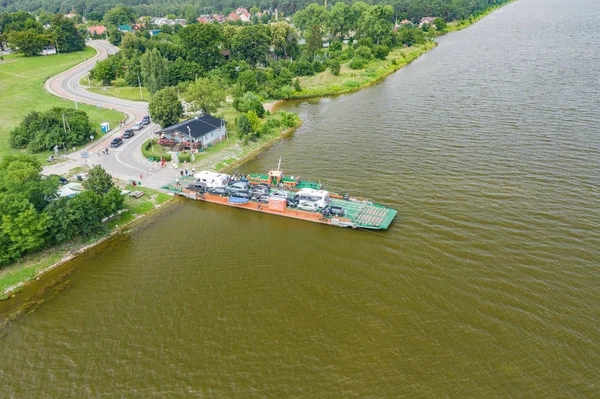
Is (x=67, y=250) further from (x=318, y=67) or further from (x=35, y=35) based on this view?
(x=35, y=35)

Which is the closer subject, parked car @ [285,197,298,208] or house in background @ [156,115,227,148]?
parked car @ [285,197,298,208]

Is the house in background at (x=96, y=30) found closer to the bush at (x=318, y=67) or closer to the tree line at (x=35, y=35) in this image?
the tree line at (x=35, y=35)

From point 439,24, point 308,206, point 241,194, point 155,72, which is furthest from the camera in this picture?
point 439,24

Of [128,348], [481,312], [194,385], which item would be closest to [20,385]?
[128,348]

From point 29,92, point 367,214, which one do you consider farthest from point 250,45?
point 367,214

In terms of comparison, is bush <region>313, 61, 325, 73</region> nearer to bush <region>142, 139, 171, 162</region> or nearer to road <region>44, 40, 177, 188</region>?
road <region>44, 40, 177, 188</region>

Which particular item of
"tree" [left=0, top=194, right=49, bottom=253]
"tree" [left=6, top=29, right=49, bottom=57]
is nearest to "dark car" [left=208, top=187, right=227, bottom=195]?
"tree" [left=0, top=194, right=49, bottom=253]

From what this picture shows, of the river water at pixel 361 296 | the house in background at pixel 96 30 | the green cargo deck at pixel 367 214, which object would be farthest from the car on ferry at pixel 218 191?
the house in background at pixel 96 30
